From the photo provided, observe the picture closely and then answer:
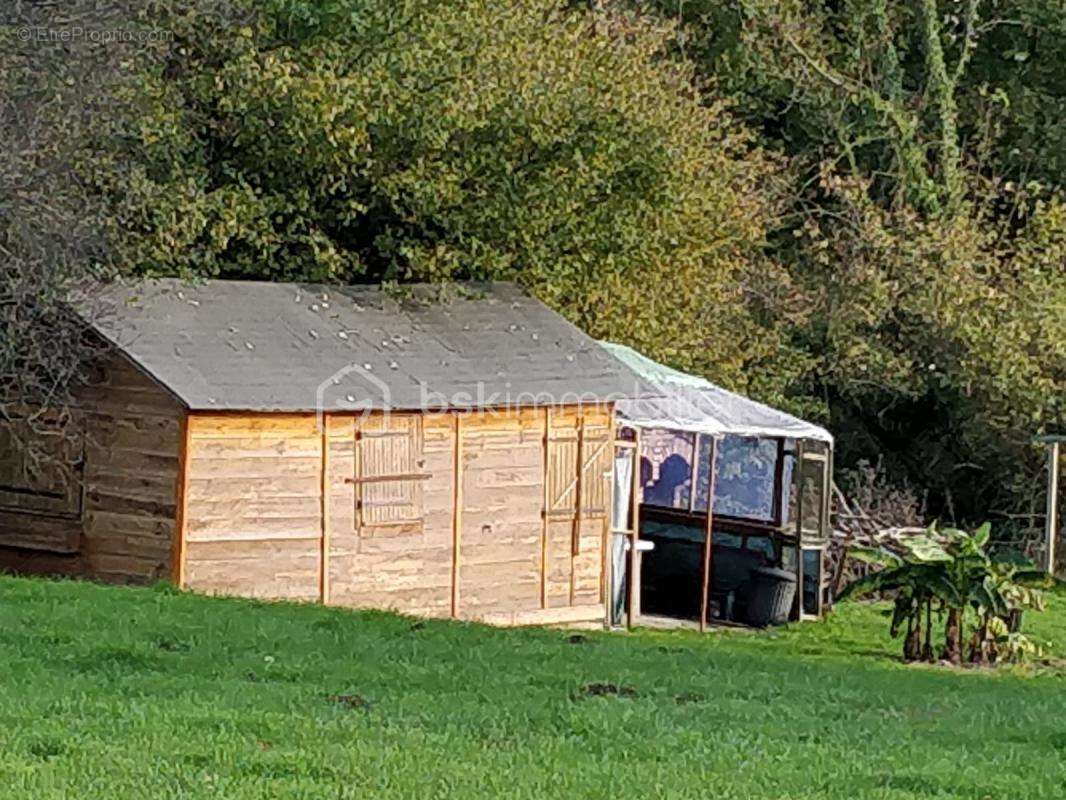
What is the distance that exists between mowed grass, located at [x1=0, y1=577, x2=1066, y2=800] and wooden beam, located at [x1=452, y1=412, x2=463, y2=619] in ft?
9.26

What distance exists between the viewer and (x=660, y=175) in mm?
24609

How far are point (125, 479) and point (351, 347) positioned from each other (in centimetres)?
292

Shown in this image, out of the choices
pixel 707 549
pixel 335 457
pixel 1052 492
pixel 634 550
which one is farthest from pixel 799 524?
pixel 1052 492

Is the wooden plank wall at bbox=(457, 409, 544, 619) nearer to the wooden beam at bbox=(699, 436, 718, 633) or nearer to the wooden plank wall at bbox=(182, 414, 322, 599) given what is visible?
the wooden plank wall at bbox=(182, 414, 322, 599)

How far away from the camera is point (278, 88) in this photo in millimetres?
22438

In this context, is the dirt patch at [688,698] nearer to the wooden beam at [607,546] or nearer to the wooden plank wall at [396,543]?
the wooden plank wall at [396,543]

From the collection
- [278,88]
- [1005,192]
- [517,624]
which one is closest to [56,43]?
[278,88]

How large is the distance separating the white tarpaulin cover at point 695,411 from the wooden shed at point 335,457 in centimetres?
80

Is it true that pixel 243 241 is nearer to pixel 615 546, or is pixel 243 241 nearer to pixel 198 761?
pixel 615 546

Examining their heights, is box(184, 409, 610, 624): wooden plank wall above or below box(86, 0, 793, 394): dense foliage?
below

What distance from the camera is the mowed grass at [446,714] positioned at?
8.74 meters

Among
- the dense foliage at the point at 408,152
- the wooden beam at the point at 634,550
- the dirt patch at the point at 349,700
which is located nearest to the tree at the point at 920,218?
the dense foliage at the point at 408,152

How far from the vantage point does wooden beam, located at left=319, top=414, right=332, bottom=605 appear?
19531 mm

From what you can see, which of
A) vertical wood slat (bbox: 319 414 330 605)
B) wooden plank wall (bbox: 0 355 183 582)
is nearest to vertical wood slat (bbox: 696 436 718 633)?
vertical wood slat (bbox: 319 414 330 605)
